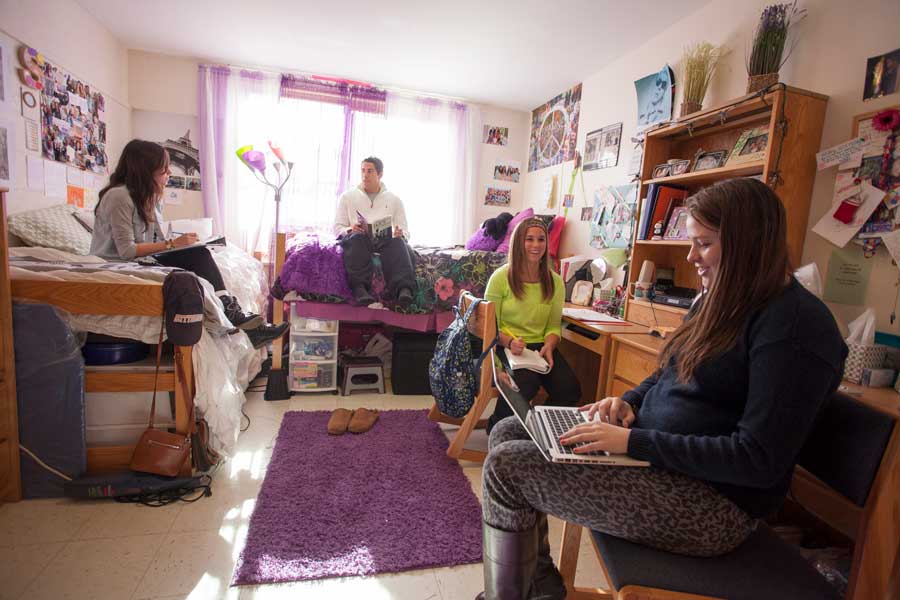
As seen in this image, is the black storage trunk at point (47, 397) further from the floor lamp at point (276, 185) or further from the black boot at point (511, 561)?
the black boot at point (511, 561)

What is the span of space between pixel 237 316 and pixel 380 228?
0.96 m

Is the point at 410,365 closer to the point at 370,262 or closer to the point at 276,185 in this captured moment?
the point at 370,262

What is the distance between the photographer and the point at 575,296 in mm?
2771

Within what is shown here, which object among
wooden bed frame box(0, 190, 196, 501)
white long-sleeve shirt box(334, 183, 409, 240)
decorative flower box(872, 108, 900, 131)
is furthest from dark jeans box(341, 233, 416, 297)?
decorative flower box(872, 108, 900, 131)

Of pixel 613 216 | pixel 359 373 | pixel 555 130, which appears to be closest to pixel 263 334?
pixel 359 373

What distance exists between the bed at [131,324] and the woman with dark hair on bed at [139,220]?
17 cm

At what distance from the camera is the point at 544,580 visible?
1.03 metres

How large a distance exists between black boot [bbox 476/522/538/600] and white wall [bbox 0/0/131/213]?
2907 millimetres

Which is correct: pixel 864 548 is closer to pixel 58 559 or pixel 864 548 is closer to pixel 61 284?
pixel 58 559

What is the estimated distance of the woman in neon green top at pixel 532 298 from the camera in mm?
2086

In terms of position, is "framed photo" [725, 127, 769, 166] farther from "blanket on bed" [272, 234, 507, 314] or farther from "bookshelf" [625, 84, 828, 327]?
"blanket on bed" [272, 234, 507, 314]

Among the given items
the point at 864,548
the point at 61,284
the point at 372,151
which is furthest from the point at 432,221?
the point at 864,548

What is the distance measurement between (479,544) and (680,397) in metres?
0.93

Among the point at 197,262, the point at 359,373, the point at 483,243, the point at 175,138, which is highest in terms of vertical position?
the point at 175,138
